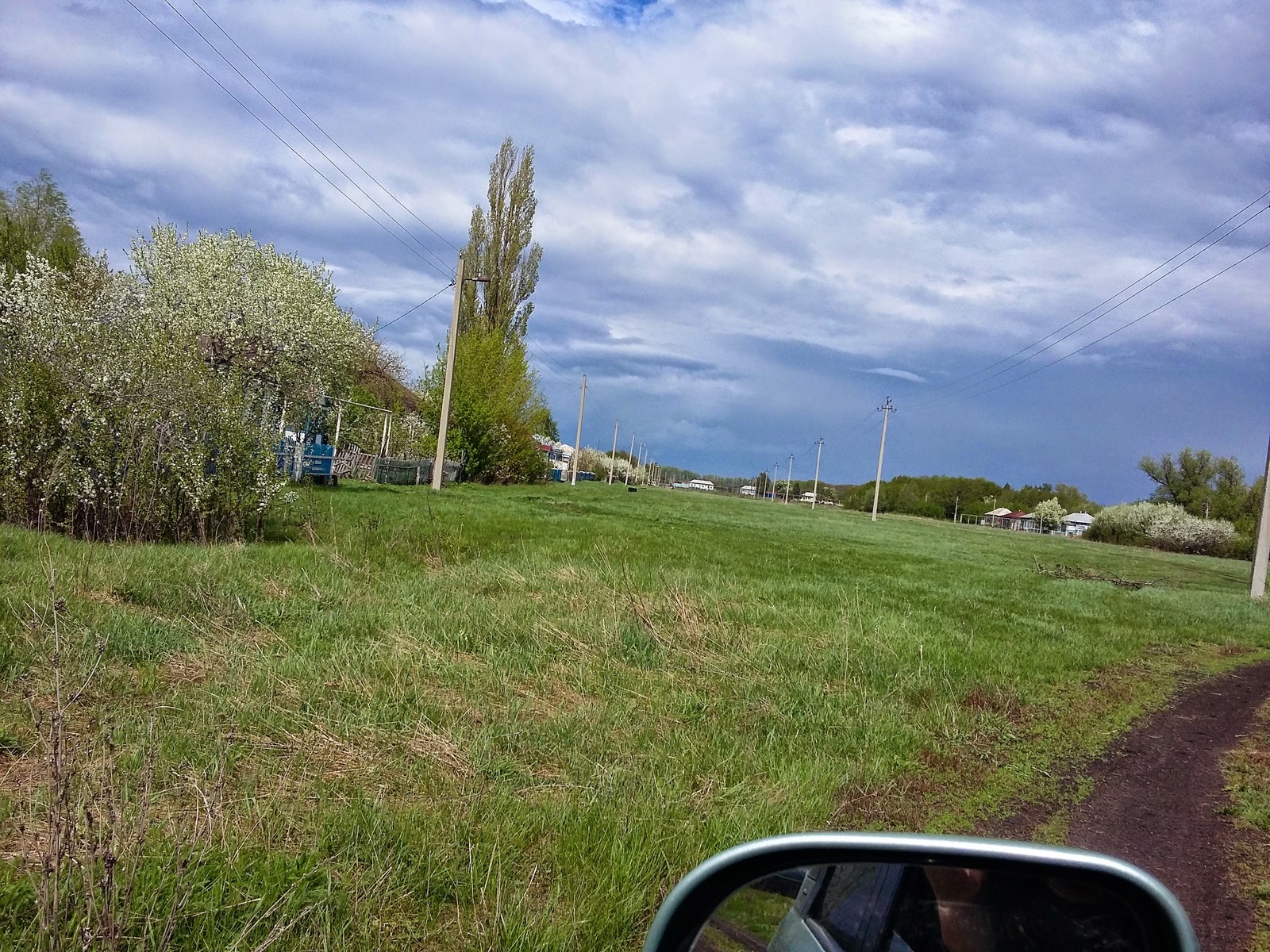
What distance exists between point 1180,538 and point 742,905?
302 feet

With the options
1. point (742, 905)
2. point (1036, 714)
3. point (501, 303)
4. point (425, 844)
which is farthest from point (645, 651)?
point (501, 303)

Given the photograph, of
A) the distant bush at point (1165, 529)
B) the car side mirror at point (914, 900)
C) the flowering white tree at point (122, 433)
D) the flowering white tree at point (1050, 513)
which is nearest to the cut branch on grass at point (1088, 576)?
the flowering white tree at point (122, 433)

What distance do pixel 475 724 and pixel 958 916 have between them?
431 cm

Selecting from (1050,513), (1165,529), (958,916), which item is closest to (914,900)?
(958,916)

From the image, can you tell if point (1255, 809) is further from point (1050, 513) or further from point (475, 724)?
point (1050, 513)

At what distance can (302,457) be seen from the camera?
2880 cm

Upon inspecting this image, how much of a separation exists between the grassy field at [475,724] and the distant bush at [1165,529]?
253 feet

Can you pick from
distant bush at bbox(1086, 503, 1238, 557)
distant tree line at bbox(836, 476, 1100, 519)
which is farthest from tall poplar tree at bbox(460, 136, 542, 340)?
distant tree line at bbox(836, 476, 1100, 519)

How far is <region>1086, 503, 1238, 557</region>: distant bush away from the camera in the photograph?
7688 centimetres

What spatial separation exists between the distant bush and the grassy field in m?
77.1

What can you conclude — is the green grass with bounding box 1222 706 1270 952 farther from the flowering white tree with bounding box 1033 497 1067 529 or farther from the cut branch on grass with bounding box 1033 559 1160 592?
the flowering white tree with bounding box 1033 497 1067 529

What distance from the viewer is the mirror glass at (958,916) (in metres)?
1.41

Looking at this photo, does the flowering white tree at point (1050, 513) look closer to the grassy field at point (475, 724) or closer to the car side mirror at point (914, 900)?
the grassy field at point (475, 724)

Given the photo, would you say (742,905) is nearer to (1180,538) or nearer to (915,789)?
(915,789)
